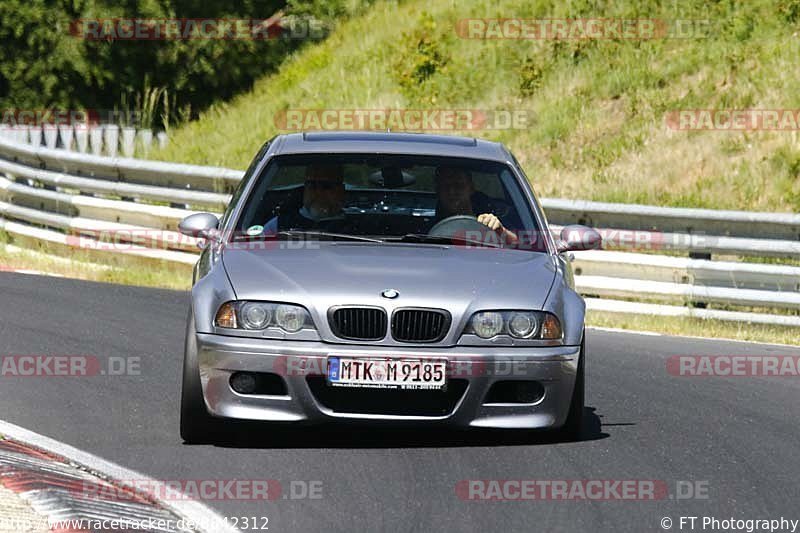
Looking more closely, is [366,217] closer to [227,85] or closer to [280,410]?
[280,410]

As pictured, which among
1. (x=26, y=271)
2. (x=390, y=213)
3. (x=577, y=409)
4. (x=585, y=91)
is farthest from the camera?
(x=585, y=91)

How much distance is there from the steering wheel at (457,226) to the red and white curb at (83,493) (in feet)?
7.39

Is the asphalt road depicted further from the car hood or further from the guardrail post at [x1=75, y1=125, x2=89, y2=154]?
the guardrail post at [x1=75, y1=125, x2=89, y2=154]

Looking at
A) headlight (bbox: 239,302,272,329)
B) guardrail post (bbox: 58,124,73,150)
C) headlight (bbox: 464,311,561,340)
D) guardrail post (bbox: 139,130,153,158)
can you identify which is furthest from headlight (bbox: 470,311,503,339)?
guardrail post (bbox: 58,124,73,150)

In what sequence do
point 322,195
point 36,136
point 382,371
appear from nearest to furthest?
point 382,371 < point 322,195 < point 36,136

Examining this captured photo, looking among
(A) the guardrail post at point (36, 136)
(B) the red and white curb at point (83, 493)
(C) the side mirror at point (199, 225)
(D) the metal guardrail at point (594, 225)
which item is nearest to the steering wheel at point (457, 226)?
(C) the side mirror at point (199, 225)

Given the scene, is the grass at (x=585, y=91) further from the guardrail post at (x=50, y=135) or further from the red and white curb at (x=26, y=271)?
the red and white curb at (x=26, y=271)

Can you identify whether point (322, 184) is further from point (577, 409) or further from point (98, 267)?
point (98, 267)

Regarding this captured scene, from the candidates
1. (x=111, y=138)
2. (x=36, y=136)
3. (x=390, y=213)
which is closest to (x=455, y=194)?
(x=390, y=213)

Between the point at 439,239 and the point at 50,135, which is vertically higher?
the point at 439,239

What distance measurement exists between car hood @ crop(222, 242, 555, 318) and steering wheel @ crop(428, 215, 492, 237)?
1.27 feet

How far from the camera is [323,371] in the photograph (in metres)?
7.45

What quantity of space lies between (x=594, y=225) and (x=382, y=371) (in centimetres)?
806

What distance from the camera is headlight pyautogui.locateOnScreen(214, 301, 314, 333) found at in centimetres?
751
